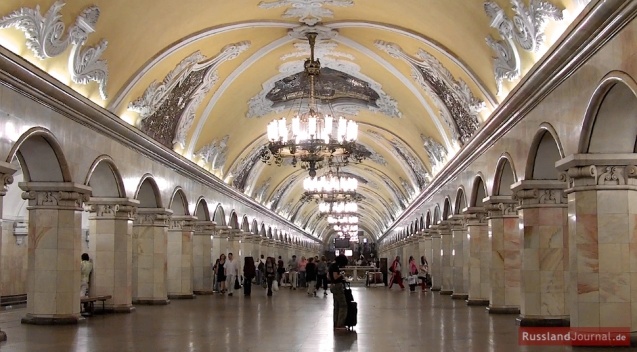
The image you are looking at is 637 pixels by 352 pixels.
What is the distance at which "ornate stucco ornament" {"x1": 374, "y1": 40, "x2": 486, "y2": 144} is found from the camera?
17.8m

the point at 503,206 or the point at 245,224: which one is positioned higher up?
the point at 245,224

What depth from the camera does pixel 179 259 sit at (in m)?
22.8

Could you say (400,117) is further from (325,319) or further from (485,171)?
(325,319)

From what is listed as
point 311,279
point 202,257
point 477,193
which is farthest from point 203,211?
point 477,193

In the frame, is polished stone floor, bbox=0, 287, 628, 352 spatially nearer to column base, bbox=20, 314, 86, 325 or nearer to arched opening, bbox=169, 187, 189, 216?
column base, bbox=20, 314, 86, 325

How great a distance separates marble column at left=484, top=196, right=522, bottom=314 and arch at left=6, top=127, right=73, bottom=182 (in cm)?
880

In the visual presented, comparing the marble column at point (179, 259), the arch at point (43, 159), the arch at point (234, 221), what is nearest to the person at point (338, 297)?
the arch at point (43, 159)

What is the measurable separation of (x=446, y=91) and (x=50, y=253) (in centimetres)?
1021

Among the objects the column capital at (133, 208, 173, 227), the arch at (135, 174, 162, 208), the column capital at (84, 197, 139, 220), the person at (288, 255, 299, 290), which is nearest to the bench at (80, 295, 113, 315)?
the column capital at (84, 197, 139, 220)

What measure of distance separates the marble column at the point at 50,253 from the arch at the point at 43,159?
0.16 metres

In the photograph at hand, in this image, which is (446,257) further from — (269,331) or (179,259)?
(269,331)

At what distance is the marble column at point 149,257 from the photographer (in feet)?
64.4

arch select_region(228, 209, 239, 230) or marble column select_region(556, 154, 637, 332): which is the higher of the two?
arch select_region(228, 209, 239, 230)

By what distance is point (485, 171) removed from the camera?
17797mm
